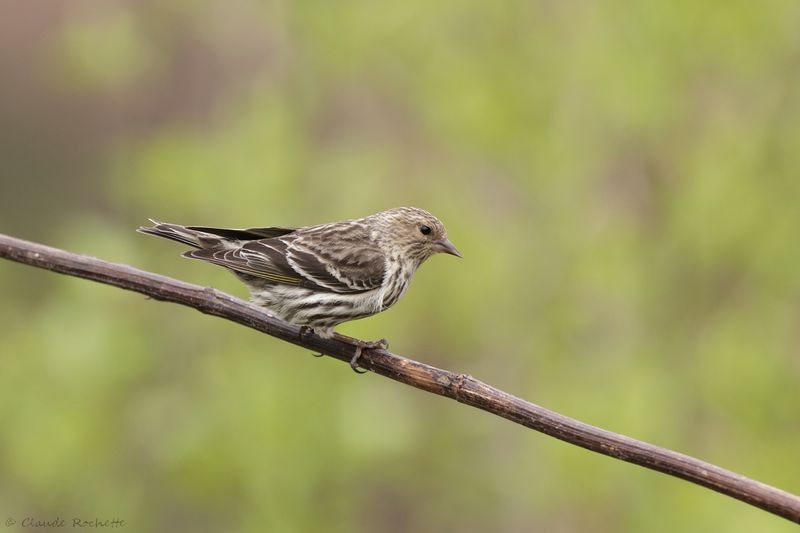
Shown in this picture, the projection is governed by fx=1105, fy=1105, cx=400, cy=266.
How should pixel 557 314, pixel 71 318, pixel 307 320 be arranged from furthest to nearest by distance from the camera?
pixel 557 314 < pixel 71 318 < pixel 307 320

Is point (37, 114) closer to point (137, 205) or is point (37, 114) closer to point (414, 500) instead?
point (137, 205)

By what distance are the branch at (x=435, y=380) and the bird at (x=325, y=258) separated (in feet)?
1.24

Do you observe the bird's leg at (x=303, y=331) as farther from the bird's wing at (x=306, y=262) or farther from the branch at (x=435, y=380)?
the bird's wing at (x=306, y=262)

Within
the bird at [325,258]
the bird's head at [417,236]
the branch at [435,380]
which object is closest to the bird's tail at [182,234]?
the bird at [325,258]

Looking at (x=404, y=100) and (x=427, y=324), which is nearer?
(x=427, y=324)

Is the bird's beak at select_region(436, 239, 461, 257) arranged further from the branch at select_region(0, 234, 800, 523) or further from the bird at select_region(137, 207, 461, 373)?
the branch at select_region(0, 234, 800, 523)

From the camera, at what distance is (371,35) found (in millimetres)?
7484

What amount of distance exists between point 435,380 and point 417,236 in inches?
82.1

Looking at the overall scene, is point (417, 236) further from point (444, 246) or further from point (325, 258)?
point (325, 258)

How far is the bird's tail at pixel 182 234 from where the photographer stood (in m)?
5.98

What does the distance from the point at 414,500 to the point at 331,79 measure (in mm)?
3045

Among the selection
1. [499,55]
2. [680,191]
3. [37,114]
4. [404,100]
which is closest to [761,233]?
[680,191]

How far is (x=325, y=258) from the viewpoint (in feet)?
21.7

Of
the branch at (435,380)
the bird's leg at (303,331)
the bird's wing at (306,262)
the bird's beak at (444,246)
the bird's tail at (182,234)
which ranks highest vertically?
the bird's beak at (444,246)
